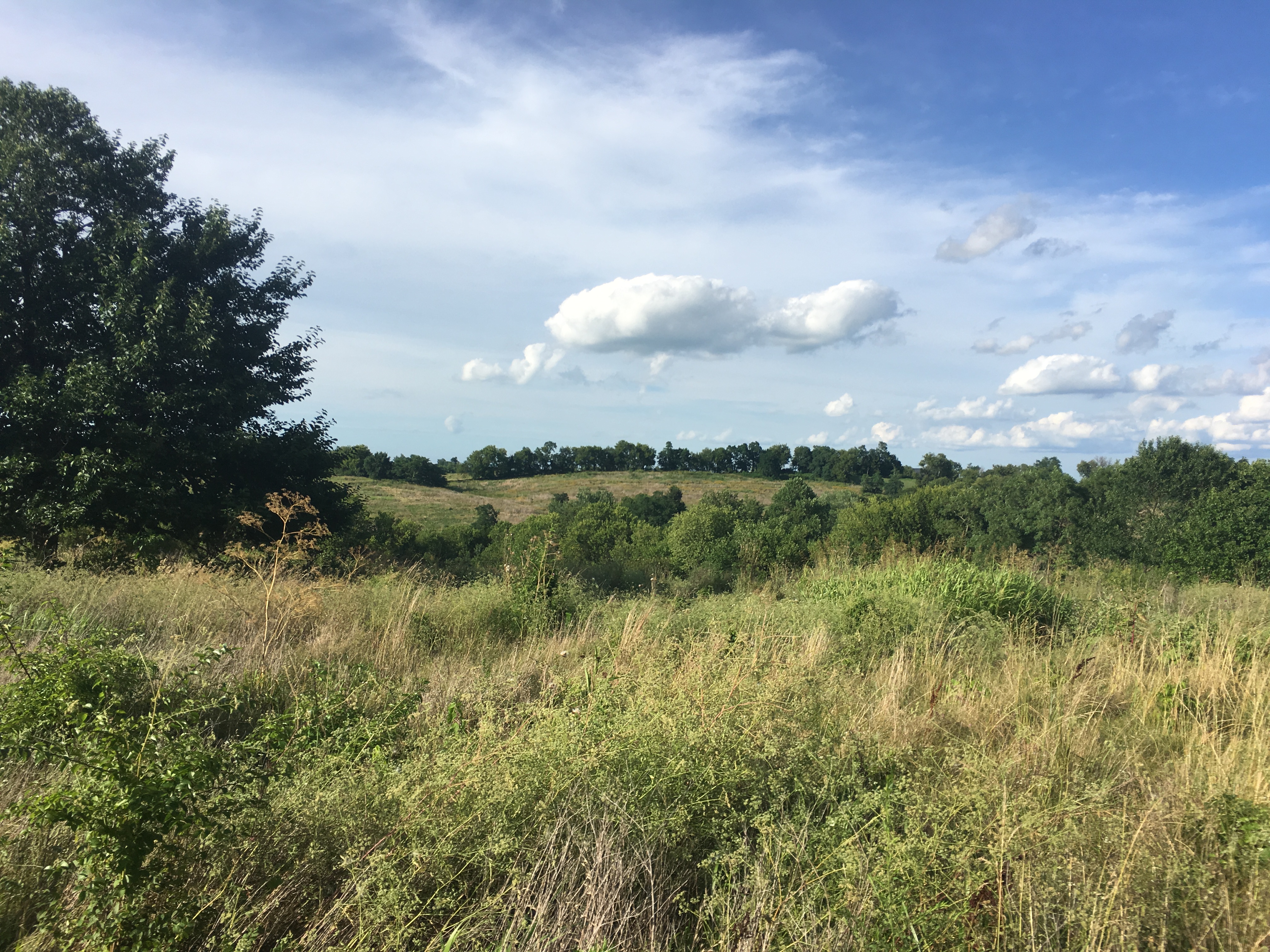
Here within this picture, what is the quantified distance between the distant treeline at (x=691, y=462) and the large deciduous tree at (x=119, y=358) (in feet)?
154

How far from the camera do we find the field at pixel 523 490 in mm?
45938

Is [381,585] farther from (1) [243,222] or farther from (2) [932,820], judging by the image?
(1) [243,222]

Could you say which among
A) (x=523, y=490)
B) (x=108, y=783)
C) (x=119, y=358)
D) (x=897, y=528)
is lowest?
(x=897, y=528)

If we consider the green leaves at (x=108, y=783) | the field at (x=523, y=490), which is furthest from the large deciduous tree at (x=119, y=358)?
the field at (x=523, y=490)

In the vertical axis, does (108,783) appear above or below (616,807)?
above

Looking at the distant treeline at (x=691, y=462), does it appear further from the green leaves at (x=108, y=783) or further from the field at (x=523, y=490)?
the green leaves at (x=108, y=783)

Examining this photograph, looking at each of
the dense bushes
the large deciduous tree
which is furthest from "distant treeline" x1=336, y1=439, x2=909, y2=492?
the large deciduous tree

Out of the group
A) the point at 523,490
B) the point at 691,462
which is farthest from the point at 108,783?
the point at 691,462

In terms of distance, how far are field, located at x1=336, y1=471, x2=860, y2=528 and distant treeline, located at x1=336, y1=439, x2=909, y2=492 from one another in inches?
78.0

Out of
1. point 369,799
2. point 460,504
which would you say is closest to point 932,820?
point 369,799

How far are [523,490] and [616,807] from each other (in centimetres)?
5840

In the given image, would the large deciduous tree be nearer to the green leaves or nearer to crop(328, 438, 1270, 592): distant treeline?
crop(328, 438, 1270, 592): distant treeline

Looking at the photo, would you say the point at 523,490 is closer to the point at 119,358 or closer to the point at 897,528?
the point at 897,528

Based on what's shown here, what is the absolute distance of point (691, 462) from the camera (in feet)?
252
